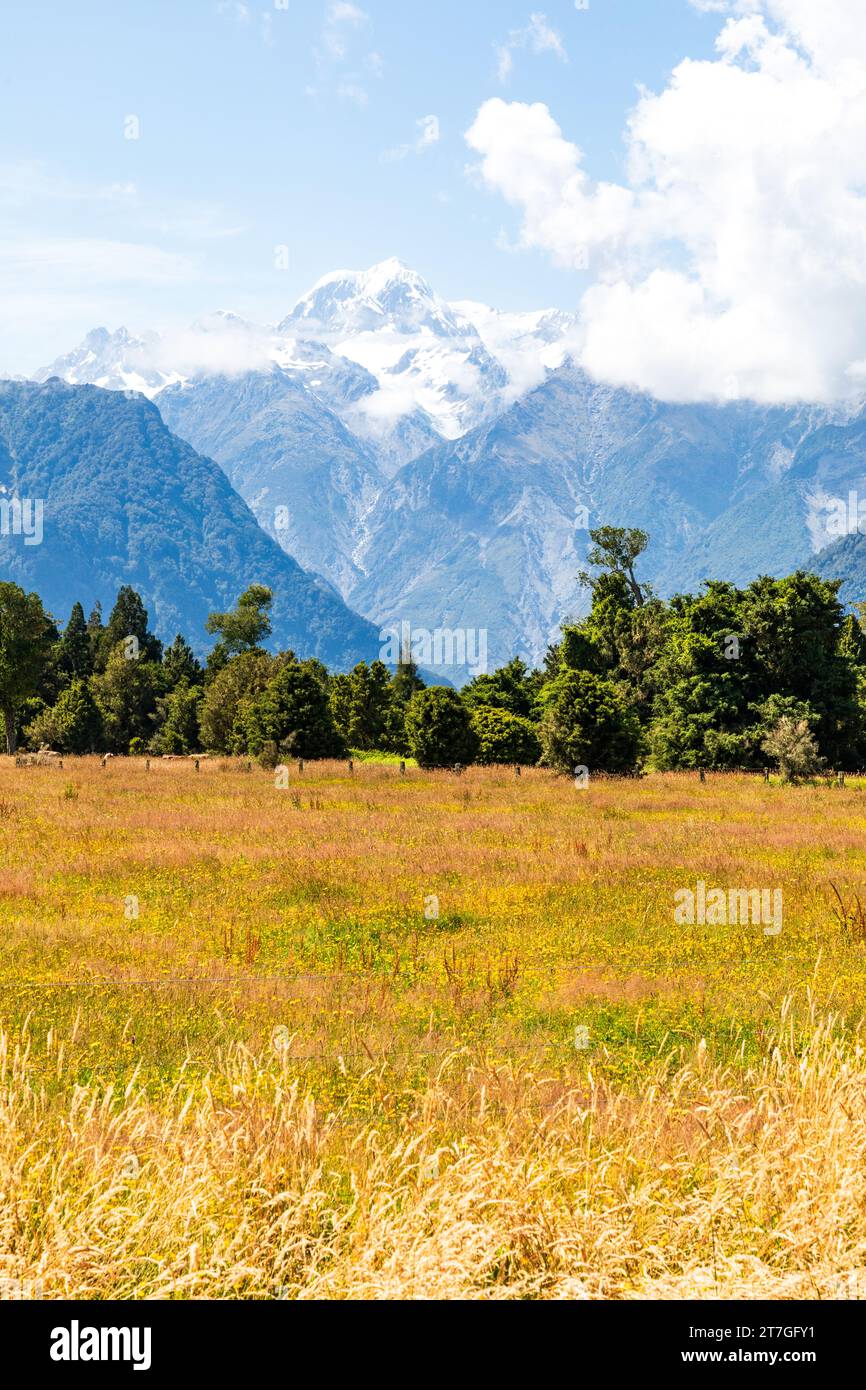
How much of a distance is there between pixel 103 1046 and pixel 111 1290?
4.72 metres

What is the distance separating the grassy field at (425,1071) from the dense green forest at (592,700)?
30.0m

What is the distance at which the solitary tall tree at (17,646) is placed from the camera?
239 feet

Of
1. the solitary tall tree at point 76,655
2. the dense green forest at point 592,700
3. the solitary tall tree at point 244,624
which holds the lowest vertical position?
the dense green forest at point 592,700

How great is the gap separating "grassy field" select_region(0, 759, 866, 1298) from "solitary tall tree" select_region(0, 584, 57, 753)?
51225 millimetres

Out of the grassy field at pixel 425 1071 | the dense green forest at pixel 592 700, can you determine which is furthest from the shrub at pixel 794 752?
the grassy field at pixel 425 1071

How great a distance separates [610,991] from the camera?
1248 centimetres

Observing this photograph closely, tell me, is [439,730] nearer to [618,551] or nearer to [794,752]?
[794,752]

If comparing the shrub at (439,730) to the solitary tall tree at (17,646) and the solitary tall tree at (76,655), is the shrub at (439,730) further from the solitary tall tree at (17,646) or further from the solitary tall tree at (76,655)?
the solitary tall tree at (76,655)

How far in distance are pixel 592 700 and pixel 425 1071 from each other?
4458 cm

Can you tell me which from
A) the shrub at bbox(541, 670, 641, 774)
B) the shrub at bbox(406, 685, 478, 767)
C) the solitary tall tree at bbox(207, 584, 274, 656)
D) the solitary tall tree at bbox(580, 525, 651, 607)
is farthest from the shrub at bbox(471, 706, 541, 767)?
the solitary tall tree at bbox(207, 584, 274, 656)

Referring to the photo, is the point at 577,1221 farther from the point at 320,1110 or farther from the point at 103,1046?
the point at 103,1046

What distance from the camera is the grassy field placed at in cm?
599

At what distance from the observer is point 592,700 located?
5288cm

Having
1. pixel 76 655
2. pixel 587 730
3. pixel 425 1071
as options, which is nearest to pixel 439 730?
pixel 587 730
